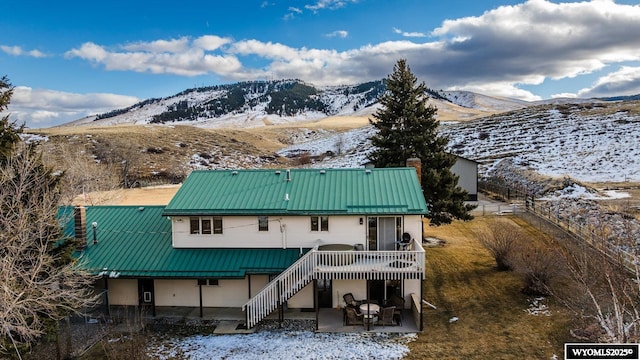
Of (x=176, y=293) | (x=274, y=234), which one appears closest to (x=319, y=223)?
(x=274, y=234)

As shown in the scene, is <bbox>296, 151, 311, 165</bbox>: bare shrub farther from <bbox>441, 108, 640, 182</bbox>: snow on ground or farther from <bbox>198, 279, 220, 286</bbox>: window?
<bbox>198, 279, 220, 286</bbox>: window

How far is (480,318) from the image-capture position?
19969 mm

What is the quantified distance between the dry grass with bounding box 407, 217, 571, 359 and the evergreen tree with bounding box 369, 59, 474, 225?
12.5ft

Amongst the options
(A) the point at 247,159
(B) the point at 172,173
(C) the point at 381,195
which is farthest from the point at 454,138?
(C) the point at 381,195

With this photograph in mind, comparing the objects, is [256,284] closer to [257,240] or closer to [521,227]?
[257,240]

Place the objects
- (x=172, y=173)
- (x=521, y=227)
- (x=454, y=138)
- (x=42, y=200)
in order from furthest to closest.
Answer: (x=454, y=138)
(x=172, y=173)
(x=521, y=227)
(x=42, y=200)

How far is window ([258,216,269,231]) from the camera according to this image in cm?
2200

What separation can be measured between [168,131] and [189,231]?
10432 centimetres

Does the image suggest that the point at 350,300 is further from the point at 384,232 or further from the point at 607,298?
the point at 607,298

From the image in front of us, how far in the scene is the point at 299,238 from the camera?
21.8 meters

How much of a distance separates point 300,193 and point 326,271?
4.82 metres

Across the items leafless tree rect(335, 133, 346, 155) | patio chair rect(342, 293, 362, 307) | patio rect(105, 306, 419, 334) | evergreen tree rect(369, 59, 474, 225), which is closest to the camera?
patio rect(105, 306, 419, 334)

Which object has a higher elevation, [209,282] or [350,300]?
[209,282]

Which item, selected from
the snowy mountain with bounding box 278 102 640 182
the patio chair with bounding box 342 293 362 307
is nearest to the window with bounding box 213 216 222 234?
the patio chair with bounding box 342 293 362 307
